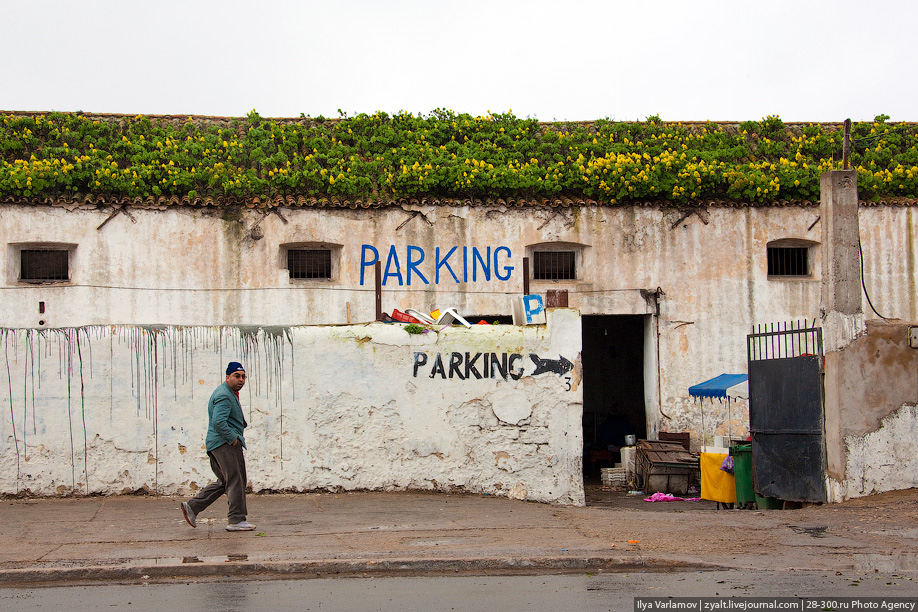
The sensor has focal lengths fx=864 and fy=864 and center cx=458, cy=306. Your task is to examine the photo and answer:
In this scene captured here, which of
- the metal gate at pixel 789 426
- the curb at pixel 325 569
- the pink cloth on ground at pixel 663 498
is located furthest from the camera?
the pink cloth on ground at pixel 663 498

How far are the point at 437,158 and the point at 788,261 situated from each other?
25.5ft

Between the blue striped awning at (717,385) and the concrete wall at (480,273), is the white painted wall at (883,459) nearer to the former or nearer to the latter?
the blue striped awning at (717,385)

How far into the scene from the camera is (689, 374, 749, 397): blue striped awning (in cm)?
1625

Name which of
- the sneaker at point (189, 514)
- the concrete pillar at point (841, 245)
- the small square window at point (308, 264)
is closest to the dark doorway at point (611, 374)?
the small square window at point (308, 264)

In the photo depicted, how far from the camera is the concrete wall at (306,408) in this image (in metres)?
10.8

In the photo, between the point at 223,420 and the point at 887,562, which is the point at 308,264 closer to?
the point at 223,420

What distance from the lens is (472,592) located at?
6.43m

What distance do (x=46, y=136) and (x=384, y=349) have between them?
35.8 feet

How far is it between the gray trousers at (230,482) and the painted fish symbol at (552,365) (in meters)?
4.30

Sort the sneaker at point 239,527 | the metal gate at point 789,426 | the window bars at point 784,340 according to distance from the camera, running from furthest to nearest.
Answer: the metal gate at point 789,426, the window bars at point 784,340, the sneaker at point 239,527

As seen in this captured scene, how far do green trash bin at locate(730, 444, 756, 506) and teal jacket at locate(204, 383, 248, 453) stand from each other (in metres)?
7.92

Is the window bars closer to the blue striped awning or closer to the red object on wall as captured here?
the blue striped awning

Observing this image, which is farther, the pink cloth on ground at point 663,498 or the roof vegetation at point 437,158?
the roof vegetation at point 437,158

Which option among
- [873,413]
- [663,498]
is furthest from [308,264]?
[873,413]
